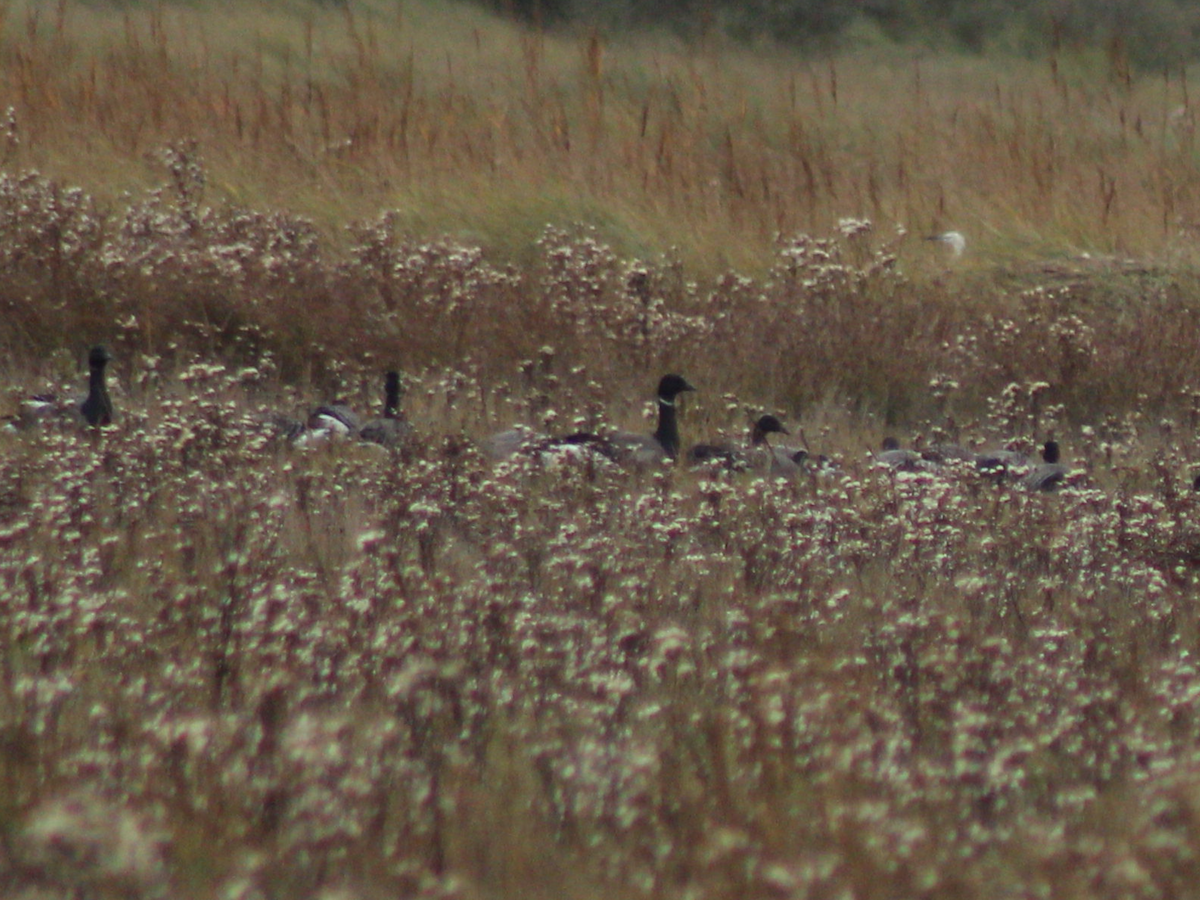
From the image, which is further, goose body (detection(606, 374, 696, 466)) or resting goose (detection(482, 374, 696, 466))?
goose body (detection(606, 374, 696, 466))

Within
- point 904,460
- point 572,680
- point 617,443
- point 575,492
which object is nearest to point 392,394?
point 617,443

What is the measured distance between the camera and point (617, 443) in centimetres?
723

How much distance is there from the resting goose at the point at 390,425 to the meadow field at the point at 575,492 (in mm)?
184

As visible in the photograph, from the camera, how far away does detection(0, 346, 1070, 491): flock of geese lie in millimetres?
6906

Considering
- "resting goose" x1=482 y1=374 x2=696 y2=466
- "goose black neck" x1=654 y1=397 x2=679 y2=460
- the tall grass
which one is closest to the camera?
"resting goose" x1=482 y1=374 x2=696 y2=466

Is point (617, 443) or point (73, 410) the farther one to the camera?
point (617, 443)

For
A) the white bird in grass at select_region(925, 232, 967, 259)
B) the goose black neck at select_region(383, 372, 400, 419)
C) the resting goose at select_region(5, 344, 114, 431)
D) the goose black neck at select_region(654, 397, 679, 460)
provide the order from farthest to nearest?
the white bird in grass at select_region(925, 232, 967, 259) → the goose black neck at select_region(383, 372, 400, 419) → the goose black neck at select_region(654, 397, 679, 460) → the resting goose at select_region(5, 344, 114, 431)

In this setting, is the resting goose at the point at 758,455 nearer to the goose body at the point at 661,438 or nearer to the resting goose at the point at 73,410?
the goose body at the point at 661,438

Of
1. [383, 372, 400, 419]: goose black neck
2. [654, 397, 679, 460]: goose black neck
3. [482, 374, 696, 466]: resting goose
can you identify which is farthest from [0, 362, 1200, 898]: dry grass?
[383, 372, 400, 419]: goose black neck

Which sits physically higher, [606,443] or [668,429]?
[606,443]

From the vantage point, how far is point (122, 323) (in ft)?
27.5

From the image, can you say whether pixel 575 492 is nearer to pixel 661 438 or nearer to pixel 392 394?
pixel 661 438

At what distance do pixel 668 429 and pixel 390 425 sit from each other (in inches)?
51.2

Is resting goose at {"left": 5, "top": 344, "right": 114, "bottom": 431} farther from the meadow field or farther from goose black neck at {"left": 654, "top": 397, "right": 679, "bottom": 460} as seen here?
goose black neck at {"left": 654, "top": 397, "right": 679, "bottom": 460}
